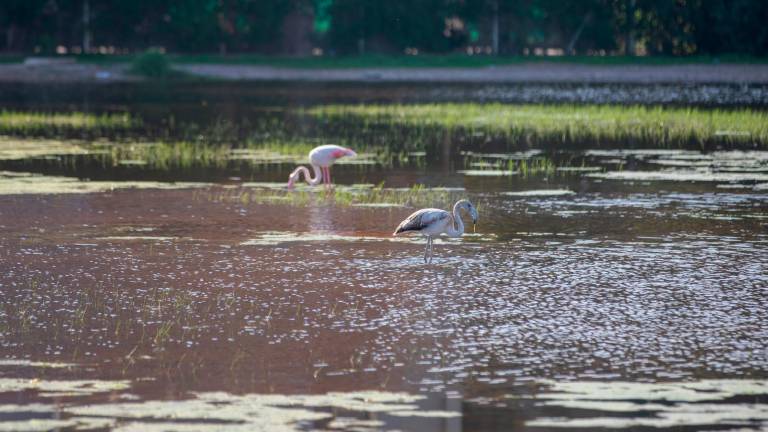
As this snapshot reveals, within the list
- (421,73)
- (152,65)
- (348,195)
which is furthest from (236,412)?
(421,73)

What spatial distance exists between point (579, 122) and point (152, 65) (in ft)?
123

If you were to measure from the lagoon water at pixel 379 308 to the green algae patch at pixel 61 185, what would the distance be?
0.26 ft

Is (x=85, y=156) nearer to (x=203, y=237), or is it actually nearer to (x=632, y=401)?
(x=203, y=237)

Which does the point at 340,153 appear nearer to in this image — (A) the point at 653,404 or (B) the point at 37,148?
(B) the point at 37,148

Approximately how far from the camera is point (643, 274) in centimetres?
1153

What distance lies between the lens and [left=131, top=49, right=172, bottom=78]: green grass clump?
6511 centimetres

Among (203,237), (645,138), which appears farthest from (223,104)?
(203,237)

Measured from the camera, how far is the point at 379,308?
1012cm

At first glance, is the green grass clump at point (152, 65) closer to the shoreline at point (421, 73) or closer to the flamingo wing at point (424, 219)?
the shoreline at point (421, 73)

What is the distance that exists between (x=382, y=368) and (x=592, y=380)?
129 cm

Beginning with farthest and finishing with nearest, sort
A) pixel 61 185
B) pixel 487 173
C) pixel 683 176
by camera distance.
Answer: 1. pixel 487 173
2. pixel 683 176
3. pixel 61 185

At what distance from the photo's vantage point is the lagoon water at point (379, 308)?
7484 mm

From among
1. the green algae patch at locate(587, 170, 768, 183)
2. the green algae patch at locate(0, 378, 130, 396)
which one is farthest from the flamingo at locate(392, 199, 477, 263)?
the green algae patch at locate(587, 170, 768, 183)

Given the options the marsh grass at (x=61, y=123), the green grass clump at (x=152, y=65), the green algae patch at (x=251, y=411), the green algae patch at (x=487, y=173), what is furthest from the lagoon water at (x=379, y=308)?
the green grass clump at (x=152, y=65)
